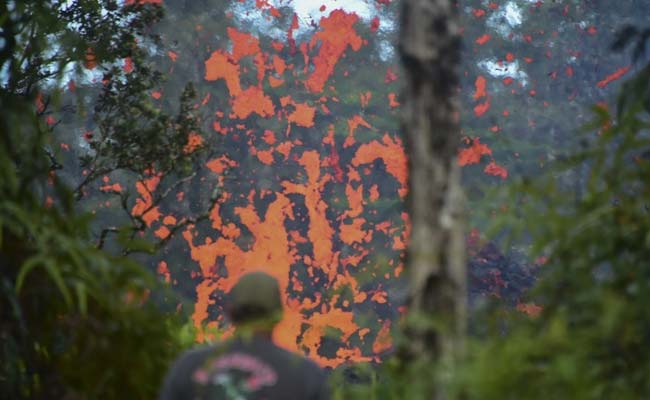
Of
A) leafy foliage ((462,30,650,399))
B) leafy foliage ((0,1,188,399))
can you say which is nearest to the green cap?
leafy foliage ((0,1,188,399))

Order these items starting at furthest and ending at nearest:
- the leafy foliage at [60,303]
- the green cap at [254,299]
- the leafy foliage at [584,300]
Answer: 1. the leafy foliage at [60,303]
2. the green cap at [254,299]
3. the leafy foliage at [584,300]

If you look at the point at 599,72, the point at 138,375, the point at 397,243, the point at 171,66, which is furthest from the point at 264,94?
the point at 138,375

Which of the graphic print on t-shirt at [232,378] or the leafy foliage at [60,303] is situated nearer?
the graphic print on t-shirt at [232,378]

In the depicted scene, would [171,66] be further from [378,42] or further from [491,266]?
[491,266]

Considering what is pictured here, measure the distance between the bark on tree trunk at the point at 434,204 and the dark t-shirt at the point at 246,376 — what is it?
60 cm

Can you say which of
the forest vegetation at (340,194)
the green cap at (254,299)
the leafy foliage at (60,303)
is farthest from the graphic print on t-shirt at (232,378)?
the leafy foliage at (60,303)

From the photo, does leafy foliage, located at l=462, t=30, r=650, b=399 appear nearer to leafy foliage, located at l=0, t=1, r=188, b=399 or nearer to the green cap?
the green cap

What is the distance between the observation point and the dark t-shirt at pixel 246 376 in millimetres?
4055

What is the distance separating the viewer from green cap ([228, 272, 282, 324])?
4.00m

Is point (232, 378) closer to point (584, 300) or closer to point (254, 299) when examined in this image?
point (254, 299)

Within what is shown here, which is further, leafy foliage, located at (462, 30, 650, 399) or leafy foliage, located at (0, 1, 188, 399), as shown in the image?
leafy foliage, located at (0, 1, 188, 399)

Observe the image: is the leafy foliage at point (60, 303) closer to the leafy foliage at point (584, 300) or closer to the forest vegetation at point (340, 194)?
the forest vegetation at point (340, 194)

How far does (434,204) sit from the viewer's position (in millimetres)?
3619

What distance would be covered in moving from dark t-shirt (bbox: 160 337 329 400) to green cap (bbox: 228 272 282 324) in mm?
101
